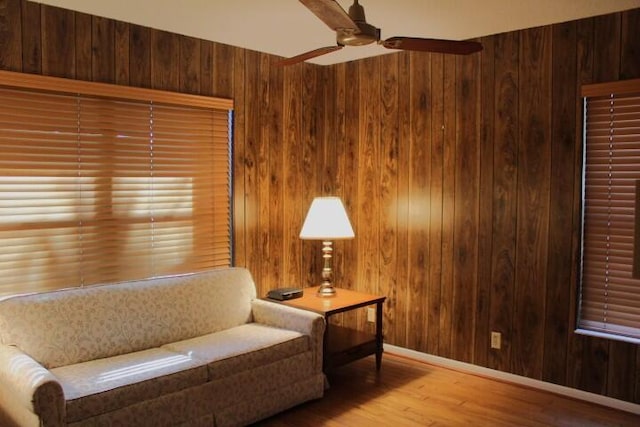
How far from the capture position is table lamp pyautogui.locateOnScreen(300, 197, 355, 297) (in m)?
3.90

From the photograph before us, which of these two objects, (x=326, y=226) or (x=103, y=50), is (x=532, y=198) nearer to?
(x=326, y=226)

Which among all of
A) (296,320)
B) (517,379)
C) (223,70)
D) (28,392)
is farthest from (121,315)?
(517,379)

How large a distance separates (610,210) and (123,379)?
9.69ft

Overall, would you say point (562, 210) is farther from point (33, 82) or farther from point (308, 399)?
point (33, 82)

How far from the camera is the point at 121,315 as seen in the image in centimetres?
303

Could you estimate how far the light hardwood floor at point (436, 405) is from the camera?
10.1ft

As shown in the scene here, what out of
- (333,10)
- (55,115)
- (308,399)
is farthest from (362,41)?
(308,399)

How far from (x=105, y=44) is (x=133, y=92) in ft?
1.07

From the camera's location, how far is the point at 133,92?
3.37 metres

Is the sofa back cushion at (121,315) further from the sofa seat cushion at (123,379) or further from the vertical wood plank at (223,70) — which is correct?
the vertical wood plank at (223,70)

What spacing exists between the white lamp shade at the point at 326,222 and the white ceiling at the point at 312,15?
121cm

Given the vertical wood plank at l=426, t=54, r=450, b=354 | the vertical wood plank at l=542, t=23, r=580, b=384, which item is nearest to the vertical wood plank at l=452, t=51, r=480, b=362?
the vertical wood plank at l=426, t=54, r=450, b=354

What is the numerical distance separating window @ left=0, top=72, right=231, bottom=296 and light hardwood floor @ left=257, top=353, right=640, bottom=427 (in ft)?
4.36

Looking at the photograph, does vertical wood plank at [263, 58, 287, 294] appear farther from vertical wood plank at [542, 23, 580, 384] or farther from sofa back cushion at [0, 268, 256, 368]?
vertical wood plank at [542, 23, 580, 384]
